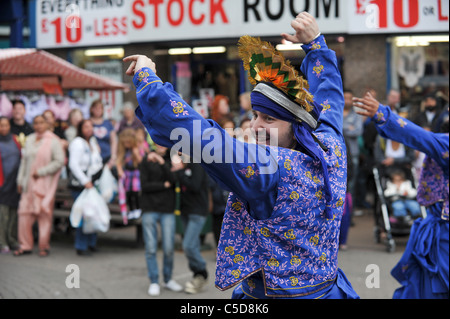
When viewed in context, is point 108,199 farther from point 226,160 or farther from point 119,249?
point 226,160

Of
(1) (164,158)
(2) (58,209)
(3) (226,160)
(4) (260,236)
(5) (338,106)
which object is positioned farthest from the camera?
(2) (58,209)

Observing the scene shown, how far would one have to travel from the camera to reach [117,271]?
329 inches

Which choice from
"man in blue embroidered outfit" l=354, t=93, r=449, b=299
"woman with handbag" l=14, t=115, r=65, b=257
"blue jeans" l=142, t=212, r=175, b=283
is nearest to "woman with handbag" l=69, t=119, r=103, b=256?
"woman with handbag" l=14, t=115, r=65, b=257

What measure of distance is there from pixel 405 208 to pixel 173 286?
3877 millimetres

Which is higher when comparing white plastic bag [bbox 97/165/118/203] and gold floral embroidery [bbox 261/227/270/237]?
gold floral embroidery [bbox 261/227/270/237]

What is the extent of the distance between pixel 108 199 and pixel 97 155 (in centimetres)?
65

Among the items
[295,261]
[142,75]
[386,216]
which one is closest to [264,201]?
[295,261]

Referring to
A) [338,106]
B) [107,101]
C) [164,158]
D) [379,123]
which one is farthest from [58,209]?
[338,106]

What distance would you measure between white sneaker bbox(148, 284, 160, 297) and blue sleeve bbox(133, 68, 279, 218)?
499cm

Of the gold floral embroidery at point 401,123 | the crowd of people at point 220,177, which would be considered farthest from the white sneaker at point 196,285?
the gold floral embroidery at point 401,123

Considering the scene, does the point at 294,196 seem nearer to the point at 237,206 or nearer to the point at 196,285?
the point at 237,206

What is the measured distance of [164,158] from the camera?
7.84 m

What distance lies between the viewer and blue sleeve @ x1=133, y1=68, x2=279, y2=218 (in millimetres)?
2303

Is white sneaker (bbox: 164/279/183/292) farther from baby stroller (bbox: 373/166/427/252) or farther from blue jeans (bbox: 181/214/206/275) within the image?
baby stroller (bbox: 373/166/427/252)
